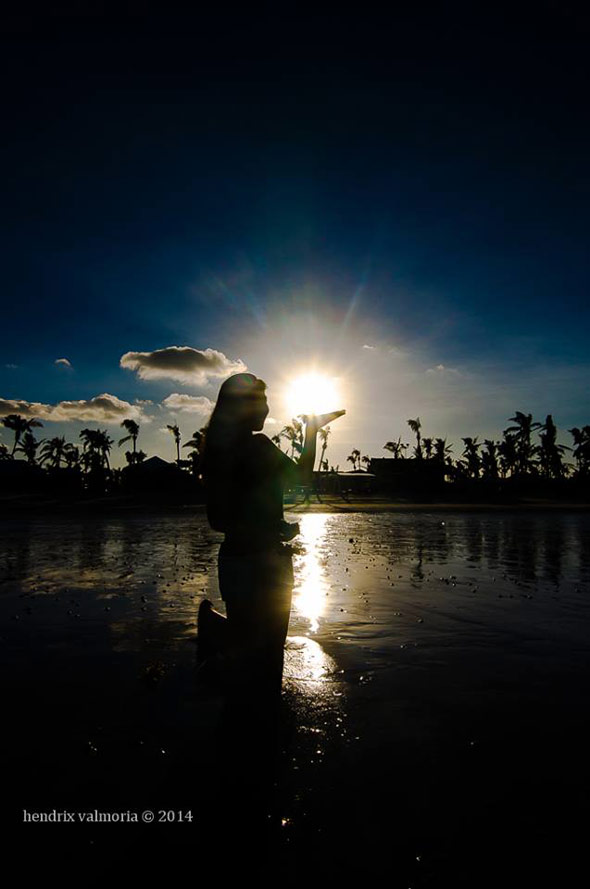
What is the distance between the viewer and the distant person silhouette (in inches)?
144

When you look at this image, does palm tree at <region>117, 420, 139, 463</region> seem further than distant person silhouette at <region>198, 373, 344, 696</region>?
Yes

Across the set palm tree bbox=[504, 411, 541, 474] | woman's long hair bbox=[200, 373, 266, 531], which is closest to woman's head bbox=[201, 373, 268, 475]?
woman's long hair bbox=[200, 373, 266, 531]

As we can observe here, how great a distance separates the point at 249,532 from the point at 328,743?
1552 millimetres

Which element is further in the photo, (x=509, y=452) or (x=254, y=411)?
(x=509, y=452)

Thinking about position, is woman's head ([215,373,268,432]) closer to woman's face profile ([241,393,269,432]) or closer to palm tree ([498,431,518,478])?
woman's face profile ([241,393,269,432])

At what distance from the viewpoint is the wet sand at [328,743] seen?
244 centimetres

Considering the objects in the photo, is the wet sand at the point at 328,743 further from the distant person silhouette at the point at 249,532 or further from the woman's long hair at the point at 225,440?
the woman's long hair at the point at 225,440

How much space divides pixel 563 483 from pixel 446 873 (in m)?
82.3

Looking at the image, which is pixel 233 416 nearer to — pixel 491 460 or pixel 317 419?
pixel 317 419

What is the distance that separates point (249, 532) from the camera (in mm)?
3719

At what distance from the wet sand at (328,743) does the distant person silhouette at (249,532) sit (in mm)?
431

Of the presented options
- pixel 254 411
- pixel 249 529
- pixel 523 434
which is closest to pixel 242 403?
pixel 254 411

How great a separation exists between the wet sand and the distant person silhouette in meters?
0.43

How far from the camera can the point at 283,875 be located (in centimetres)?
223
